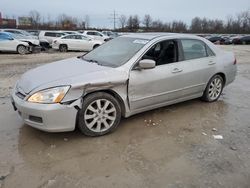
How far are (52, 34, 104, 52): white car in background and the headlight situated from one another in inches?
598

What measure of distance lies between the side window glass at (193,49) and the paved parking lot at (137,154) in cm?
115

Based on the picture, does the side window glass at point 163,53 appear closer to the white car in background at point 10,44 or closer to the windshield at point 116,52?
the windshield at point 116,52

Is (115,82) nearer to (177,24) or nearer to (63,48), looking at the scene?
(63,48)

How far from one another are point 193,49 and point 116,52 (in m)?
1.58

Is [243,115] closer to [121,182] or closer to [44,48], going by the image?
[121,182]

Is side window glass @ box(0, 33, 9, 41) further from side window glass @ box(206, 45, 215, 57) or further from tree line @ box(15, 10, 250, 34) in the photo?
tree line @ box(15, 10, 250, 34)

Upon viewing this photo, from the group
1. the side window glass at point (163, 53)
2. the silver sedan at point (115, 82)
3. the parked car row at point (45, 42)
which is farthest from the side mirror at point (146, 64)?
the parked car row at point (45, 42)

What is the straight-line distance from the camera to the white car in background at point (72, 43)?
18.1 metres

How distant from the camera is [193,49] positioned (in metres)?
4.95

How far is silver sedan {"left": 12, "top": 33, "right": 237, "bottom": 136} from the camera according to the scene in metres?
3.37

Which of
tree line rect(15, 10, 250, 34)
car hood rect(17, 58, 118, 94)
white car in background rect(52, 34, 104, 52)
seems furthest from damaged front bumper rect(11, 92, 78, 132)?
tree line rect(15, 10, 250, 34)

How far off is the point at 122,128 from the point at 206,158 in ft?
4.59

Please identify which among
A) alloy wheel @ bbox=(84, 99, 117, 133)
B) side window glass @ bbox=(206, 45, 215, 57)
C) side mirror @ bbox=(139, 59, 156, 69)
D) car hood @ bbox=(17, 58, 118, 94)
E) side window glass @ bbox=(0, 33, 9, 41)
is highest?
side window glass @ bbox=(0, 33, 9, 41)

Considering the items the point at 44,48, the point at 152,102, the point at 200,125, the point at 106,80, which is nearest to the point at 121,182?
the point at 106,80
